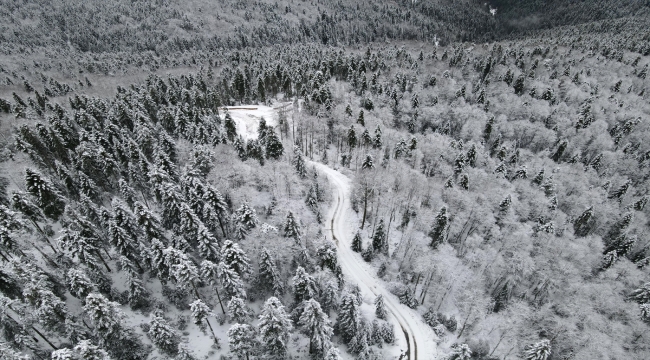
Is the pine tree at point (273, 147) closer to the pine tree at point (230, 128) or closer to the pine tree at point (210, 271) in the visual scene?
the pine tree at point (230, 128)

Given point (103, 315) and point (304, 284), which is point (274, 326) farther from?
point (103, 315)

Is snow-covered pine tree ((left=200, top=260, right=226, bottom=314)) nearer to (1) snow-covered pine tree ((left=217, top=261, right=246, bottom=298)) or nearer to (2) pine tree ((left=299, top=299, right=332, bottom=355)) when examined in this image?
(1) snow-covered pine tree ((left=217, top=261, right=246, bottom=298))

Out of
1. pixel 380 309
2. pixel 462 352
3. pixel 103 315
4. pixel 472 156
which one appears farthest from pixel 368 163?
pixel 103 315

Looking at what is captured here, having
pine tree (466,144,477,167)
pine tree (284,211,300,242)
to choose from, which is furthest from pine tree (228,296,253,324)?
pine tree (466,144,477,167)

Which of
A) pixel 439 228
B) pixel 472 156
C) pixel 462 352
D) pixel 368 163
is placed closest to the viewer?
pixel 462 352

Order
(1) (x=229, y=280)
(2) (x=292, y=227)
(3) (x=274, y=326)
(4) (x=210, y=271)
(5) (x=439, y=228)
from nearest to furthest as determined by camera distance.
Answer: (3) (x=274, y=326)
(1) (x=229, y=280)
(4) (x=210, y=271)
(2) (x=292, y=227)
(5) (x=439, y=228)

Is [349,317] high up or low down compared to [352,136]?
down
